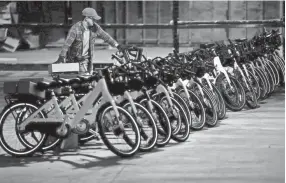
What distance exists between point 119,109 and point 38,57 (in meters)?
17.5

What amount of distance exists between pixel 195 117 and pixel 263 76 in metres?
3.54

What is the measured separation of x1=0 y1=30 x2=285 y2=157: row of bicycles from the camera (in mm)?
10555

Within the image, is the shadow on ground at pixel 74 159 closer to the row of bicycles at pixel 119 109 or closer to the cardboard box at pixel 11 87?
the row of bicycles at pixel 119 109

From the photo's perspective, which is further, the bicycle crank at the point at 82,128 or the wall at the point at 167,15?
the wall at the point at 167,15

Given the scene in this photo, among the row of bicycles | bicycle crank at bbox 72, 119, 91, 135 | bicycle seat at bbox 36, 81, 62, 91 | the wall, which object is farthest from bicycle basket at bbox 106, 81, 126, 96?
the wall

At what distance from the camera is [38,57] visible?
27.8 metres

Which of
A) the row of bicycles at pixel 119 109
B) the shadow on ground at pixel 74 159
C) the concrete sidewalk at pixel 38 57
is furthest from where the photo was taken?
the concrete sidewalk at pixel 38 57

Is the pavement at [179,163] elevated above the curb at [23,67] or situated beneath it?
situated beneath

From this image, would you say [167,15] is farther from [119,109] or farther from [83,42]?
[119,109]

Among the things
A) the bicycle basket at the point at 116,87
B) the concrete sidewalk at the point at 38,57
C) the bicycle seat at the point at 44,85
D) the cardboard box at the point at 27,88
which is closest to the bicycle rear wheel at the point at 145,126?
the bicycle basket at the point at 116,87

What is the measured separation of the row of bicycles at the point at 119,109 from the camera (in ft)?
34.6

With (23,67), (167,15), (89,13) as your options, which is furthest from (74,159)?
(167,15)

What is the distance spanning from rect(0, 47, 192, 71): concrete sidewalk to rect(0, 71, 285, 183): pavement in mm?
12571

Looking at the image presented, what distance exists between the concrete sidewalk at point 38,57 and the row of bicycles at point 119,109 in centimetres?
1175
